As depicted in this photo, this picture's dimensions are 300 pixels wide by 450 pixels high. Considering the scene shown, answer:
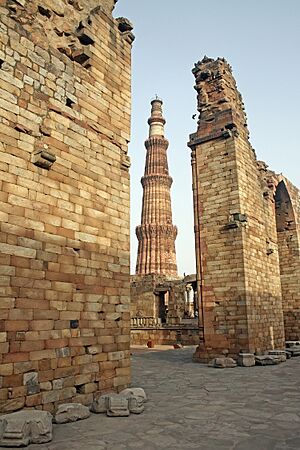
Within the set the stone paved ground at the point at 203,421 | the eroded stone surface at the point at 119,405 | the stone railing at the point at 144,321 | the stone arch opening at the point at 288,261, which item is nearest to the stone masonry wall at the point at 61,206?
the eroded stone surface at the point at 119,405

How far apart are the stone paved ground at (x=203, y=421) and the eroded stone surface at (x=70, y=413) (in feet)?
0.36

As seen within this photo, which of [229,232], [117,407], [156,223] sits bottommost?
[117,407]

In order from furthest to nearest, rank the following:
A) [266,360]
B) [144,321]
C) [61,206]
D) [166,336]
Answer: [144,321], [166,336], [266,360], [61,206]

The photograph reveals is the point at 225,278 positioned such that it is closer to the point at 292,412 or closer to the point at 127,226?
the point at 127,226

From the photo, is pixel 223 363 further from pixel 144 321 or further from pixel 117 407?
pixel 144 321

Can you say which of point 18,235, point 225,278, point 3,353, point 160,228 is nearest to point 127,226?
point 18,235

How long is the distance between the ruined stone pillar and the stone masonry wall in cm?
519

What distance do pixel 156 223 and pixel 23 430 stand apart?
32.0 metres

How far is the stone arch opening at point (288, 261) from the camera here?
15758 millimetres

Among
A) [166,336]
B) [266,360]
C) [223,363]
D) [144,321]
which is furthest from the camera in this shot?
[144,321]

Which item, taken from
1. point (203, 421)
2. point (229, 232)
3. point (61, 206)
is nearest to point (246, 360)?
point (229, 232)

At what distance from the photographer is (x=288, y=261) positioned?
16594 mm

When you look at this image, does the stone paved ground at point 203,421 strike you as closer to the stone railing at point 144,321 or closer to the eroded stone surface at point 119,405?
the eroded stone surface at point 119,405

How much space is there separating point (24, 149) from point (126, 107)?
2.77 meters
